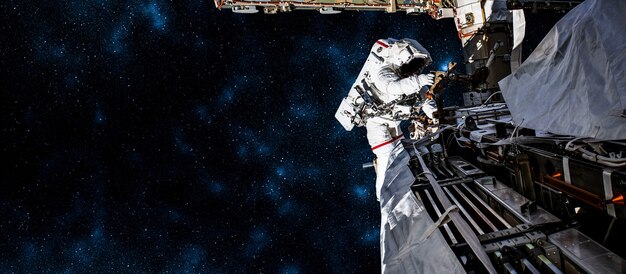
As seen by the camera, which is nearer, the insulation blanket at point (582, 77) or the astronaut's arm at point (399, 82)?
the insulation blanket at point (582, 77)

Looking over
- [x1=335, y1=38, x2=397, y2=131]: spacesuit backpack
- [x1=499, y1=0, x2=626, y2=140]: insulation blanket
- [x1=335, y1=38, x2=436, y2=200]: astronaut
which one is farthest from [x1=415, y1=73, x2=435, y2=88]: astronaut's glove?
[x1=499, y1=0, x2=626, y2=140]: insulation blanket

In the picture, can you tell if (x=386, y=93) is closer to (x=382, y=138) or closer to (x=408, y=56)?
(x=408, y=56)

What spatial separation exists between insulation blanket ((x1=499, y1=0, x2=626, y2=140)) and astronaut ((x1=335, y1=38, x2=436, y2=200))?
2.38 m

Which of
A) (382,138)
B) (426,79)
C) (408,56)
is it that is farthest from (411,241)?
(382,138)

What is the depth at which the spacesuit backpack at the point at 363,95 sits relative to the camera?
5.77 m

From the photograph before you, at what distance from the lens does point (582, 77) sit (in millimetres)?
1676

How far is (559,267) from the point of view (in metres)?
1.54

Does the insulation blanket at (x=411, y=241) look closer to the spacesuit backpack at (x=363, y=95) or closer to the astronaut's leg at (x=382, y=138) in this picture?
the spacesuit backpack at (x=363, y=95)

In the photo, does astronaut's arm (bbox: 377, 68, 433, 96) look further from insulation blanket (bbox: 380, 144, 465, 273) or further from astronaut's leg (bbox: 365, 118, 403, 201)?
insulation blanket (bbox: 380, 144, 465, 273)

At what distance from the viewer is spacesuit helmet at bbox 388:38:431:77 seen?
17.5 ft

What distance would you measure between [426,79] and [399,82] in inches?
30.0

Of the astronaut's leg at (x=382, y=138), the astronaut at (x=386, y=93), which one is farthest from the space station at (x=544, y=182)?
the astronaut's leg at (x=382, y=138)

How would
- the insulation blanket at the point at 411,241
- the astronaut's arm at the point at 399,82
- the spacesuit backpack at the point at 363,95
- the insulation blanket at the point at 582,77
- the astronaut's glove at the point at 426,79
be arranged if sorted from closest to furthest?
the insulation blanket at the point at 582,77 < the insulation blanket at the point at 411,241 < the astronaut's glove at the point at 426,79 < the astronaut's arm at the point at 399,82 < the spacesuit backpack at the point at 363,95

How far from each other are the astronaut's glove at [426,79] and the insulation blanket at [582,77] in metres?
2.19
